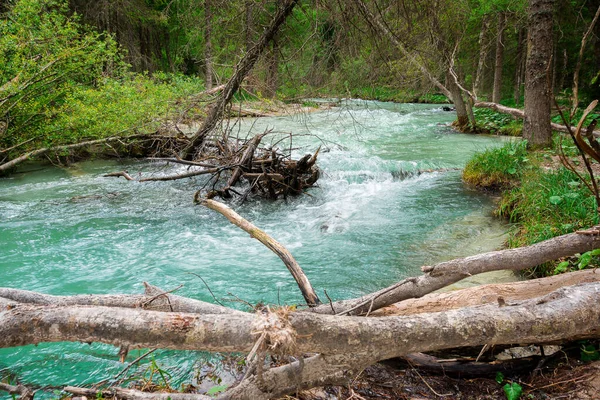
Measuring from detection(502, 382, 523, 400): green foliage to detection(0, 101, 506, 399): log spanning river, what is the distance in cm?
220

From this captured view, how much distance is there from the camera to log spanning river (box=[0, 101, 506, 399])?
4633 mm

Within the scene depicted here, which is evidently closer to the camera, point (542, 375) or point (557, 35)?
point (542, 375)

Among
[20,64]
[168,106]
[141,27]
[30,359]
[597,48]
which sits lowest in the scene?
[30,359]

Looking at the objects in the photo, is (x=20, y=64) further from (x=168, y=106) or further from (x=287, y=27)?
(x=287, y=27)

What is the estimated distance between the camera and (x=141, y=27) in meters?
22.7

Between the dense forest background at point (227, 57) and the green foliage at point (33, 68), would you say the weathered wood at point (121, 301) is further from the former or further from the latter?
the green foliage at point (33, 68)

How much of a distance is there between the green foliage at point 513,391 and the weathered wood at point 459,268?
733 millimetres

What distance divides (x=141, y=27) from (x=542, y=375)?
25141mm

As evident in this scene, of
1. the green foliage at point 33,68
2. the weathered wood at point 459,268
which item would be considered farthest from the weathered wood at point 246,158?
the weathered wood at point 459,268

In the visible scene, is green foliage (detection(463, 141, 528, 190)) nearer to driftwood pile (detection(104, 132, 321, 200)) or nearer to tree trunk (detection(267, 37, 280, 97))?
driftwood pile (detection(104, 132, 321, 200))

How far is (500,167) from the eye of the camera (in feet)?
26.3

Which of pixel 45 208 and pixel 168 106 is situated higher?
pixel 168 106

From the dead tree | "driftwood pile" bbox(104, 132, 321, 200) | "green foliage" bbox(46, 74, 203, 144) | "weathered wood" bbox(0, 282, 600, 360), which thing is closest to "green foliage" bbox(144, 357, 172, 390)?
the dead tree

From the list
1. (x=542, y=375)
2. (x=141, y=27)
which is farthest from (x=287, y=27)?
(x=141, y=27)
